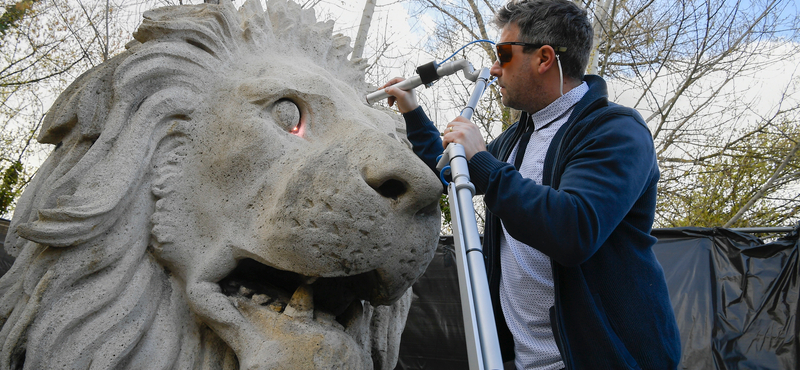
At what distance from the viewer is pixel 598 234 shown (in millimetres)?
1298

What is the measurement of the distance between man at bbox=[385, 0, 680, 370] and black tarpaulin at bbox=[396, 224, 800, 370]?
8.11 ft

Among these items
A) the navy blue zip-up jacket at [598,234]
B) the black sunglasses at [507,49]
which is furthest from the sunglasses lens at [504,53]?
the navy blue zip-up jacket at [598,234]

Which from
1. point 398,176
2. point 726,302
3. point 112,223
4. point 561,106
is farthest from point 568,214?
point 726,302

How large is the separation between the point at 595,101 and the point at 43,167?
5.65 feet

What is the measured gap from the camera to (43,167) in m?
1.71

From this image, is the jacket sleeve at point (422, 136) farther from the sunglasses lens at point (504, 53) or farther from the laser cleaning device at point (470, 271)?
the laser cleaning device at point (470, 271)

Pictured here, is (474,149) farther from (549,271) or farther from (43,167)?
(43,167)

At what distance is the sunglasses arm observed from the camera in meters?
1.75

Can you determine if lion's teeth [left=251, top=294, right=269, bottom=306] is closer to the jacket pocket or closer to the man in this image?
the man

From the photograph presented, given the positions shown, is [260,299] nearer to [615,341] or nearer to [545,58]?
[615,341]

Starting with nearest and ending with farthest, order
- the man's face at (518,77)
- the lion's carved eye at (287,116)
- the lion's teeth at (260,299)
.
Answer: the lion's teeth at (260,299) < the lion's carved eye at (287,116) < the man's face at (518,77)

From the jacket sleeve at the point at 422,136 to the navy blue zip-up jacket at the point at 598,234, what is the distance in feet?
1.88

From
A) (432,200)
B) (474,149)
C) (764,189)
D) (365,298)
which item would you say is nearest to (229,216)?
(365,298)

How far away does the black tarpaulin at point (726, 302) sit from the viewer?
3.47m
